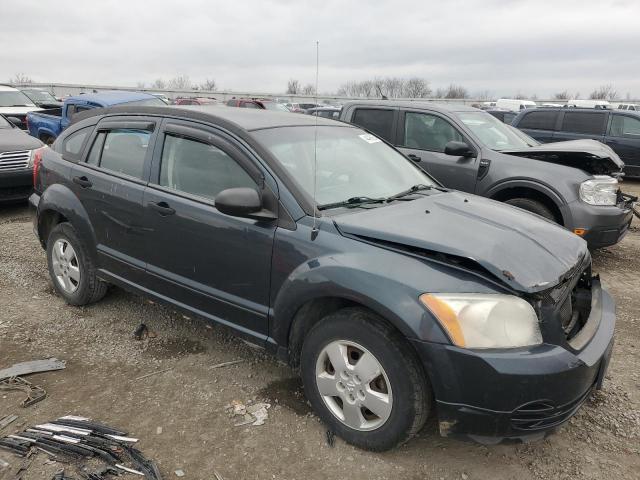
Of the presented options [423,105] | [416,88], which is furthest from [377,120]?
[416,88]

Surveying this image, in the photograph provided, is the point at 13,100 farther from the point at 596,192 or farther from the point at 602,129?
the point at 602,129

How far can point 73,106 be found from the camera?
10258mm

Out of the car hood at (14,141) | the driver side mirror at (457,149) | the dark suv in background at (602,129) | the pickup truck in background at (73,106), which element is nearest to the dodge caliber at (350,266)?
the driver side mirror at (457,149)

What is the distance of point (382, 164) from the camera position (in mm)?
3562

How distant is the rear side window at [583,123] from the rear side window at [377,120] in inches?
266

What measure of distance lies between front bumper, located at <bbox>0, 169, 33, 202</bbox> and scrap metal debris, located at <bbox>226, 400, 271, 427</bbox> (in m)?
6.17

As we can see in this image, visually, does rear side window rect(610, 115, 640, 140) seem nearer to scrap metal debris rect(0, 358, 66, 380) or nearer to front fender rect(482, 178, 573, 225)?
front fender rect(482, 178, 573, 225)

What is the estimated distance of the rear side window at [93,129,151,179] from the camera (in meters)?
3.60

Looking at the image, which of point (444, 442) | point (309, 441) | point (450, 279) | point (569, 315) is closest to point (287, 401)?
point (309, 441)

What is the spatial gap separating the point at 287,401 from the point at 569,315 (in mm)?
1704

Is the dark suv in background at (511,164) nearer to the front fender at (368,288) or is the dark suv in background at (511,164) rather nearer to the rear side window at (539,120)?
the front fender at (368,288)

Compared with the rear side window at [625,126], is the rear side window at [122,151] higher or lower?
lower

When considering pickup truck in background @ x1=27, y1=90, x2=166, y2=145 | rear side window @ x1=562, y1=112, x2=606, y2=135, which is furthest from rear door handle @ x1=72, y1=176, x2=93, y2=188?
rear side window @ x1=562, y1=112, x2=606, y2=135

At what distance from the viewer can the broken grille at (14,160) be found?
7.29m
